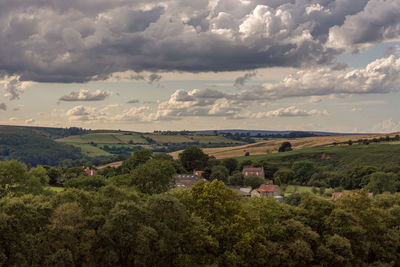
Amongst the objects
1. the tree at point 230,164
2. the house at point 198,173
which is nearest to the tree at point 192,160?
the house at point 198,173

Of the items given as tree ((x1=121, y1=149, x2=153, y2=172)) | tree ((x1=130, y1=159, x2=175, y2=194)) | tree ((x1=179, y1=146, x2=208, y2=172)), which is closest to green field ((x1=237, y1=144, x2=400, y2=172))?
tree ((x1=179, y1=146, x2=208, y2=172))

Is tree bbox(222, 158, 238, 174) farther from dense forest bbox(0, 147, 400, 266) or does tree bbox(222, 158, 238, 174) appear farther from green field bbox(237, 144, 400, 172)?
dense forest bbox(0, 147, 400, 266)

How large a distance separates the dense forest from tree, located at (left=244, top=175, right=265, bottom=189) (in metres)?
81.1

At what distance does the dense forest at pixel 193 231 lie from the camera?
46.0 meters

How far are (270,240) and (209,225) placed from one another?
8.73 meters

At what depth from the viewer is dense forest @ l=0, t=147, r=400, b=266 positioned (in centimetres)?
4603

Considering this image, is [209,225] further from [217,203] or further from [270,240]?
[270,240]

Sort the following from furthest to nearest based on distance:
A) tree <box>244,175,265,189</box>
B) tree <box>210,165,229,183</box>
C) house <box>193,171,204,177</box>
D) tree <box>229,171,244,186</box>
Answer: house <box>193,171,204,177</box> < tree <box>210,165,229,183</box> < tree <box>229,171,244,186</box> < tree <box>244,175,265,189</box>

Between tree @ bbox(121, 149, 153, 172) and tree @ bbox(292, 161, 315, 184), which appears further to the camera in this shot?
tree @ bbox(292, 161, 315, 184)

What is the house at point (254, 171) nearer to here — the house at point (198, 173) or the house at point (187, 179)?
the house at point (198, 173)

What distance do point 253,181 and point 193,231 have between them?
99.2m

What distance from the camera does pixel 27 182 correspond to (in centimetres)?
7475

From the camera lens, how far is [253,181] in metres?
147

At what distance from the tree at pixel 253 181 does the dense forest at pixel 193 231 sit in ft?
266
